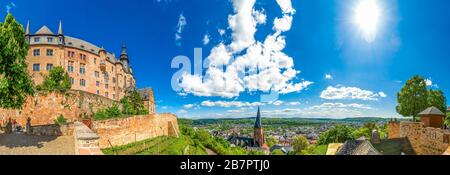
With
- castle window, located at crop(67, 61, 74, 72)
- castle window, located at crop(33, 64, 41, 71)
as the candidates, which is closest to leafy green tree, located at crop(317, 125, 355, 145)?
castle window, located at crop(67, 61, 74, 72)

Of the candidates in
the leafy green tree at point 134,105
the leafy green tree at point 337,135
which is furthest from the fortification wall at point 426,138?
the leafy green tree at point 337,135

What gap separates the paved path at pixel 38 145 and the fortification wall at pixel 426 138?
10.0 m

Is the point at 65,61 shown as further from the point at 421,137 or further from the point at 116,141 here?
the point at 421,137

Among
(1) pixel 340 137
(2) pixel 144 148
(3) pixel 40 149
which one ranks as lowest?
(1) pixel 340 137

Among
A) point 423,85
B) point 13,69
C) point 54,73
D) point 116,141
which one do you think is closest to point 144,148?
point 116,141

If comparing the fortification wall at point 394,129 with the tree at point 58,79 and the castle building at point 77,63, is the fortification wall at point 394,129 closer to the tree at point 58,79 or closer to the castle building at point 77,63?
the tree at point 58,79

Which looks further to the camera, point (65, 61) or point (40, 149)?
point (65, 61)

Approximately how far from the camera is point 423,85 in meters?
15.8

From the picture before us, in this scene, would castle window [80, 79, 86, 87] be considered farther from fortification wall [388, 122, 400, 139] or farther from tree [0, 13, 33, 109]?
→ fortification wall [388, 122, 400, 139]

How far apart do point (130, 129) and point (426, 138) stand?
11.8 meters

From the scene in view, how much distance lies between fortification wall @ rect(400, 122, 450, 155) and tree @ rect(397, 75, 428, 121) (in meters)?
7.27

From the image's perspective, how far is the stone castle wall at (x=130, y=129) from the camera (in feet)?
36.4
